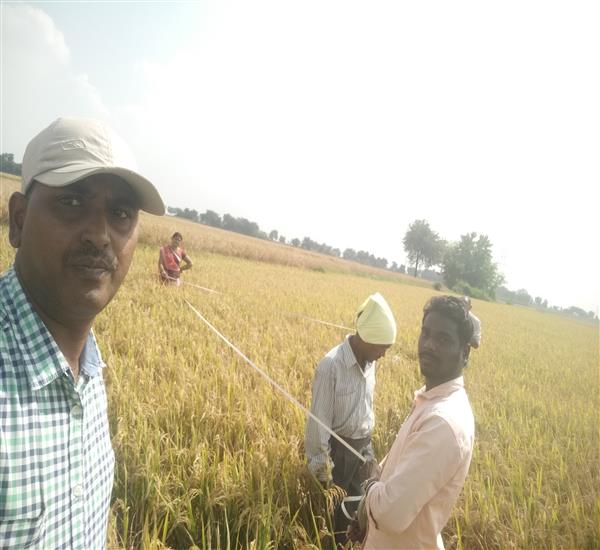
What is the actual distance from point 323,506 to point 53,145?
240 cm

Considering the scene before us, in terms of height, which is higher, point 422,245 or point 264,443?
point 422,245

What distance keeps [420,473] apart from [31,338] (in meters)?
1.40

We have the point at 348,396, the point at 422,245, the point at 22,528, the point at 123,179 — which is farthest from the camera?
the point at 422,245

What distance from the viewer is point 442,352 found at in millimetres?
1659

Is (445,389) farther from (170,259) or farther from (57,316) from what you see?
(170,259)

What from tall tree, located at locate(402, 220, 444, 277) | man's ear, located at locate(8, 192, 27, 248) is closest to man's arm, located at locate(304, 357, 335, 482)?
man's ear, located at locate(8, 192, 27, 248)

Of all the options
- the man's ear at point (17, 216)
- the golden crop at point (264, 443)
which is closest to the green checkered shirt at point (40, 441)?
the man's ear at point (17, 216)

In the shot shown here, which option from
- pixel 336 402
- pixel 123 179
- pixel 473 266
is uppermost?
pixel 473 266

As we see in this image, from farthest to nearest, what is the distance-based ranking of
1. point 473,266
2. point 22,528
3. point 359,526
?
point 473,266 → point 359,526 → point 22,528

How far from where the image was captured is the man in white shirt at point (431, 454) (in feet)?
4.37

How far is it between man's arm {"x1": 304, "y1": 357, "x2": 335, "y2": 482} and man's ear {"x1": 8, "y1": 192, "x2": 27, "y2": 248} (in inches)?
72.0

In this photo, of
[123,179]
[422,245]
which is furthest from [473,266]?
[123,179]

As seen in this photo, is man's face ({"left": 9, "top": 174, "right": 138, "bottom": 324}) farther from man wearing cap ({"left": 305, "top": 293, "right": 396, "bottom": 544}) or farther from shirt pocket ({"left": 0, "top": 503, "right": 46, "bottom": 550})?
man wearing cap ({"left": 305, "top": 293, "right": 396, "bottom": 544})

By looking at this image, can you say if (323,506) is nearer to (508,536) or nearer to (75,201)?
(508,536)
